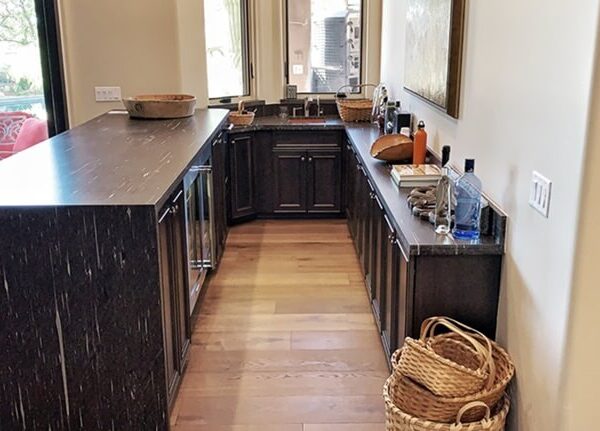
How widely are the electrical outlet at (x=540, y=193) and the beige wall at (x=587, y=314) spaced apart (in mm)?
212

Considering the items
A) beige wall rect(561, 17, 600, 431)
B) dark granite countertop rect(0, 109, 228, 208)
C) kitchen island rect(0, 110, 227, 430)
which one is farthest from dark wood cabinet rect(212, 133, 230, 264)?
beige wall rect(561, 17, 600, 431)

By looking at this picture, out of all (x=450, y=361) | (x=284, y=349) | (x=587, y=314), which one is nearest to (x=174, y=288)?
(x=284, y=349)

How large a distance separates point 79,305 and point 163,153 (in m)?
1.09

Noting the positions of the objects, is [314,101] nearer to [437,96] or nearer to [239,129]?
[239,129]

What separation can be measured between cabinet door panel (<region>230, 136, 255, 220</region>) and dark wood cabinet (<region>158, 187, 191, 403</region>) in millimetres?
2253

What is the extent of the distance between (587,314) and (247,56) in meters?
4.51

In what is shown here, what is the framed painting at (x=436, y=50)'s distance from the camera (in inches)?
117

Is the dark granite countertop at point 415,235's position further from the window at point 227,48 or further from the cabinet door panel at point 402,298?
the window at point 227,48

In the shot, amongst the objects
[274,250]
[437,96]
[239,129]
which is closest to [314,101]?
[239,129]

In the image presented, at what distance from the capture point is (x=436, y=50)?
331 cm

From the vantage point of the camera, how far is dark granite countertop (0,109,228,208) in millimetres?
2328

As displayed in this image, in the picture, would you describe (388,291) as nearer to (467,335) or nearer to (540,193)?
(467,335)

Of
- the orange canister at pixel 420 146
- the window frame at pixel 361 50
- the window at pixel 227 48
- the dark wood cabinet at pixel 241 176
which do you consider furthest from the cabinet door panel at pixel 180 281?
the window frame at pixel 361 50

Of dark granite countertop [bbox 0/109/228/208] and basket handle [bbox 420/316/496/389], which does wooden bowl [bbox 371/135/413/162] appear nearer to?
dark granite countertop [bbox 0/109/228/208]
